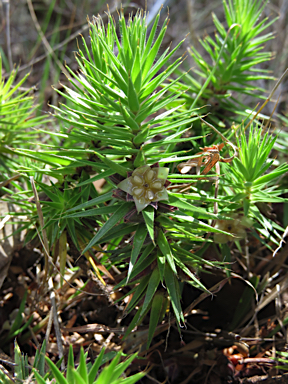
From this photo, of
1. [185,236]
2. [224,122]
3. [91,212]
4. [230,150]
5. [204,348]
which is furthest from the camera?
[224,122]

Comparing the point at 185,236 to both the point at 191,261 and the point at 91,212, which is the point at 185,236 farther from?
the point at 91,212

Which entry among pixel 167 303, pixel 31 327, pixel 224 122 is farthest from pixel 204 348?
pixel 224 122

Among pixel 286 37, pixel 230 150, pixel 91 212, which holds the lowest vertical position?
pixel 91 212

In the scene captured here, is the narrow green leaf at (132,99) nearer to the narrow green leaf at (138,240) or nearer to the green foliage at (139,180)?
the green foliage at (139,180)

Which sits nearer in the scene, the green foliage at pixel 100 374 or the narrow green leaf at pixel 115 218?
the green foliage at pixel 100 374

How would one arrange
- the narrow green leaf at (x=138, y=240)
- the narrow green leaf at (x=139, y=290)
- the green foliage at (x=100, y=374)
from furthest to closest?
1. the narrow green leaf at (x=139, y=290)
2. the narrow green leaf at (x=138, y=240)
3. the green foliage at (x=100, y=374)

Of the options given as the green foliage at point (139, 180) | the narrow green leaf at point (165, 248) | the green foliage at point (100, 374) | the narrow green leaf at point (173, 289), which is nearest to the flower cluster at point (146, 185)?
the green foliage at point (139, 180)

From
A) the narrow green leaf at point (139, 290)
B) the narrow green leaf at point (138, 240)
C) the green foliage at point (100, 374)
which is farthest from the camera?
the narrow green leaf at point (139, 290)

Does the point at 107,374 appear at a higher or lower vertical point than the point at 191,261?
lower

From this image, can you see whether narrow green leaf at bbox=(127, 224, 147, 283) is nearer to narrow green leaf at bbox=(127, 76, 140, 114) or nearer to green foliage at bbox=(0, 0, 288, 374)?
green foliage at bbox=(0, 0, 288, 374)

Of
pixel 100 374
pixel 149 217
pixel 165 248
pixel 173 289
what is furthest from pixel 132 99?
pixel 100 374

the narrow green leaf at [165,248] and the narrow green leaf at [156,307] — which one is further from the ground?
the narrow green leaf at [165,248]
